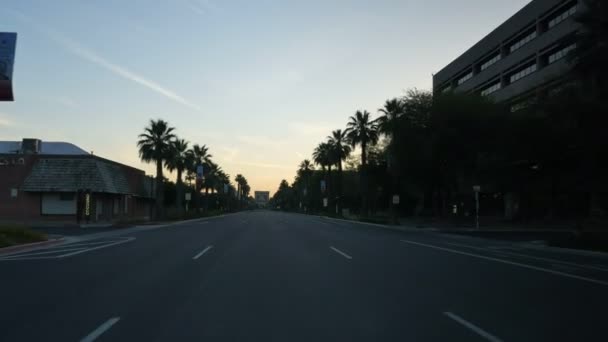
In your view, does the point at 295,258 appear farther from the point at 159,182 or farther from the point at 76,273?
the point at 159,182

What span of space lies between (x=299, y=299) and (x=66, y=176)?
4006cm

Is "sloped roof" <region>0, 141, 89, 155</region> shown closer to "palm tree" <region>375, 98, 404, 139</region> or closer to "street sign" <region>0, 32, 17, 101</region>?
"palm tree" <region>375, 98, 404, 139</region>

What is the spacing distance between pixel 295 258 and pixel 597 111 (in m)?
17.4

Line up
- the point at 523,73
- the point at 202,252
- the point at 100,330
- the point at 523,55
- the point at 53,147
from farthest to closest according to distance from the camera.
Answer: the point at 53,147
the point at 523,73
the point at 523,55
the point at 202,252
the point at 100,330

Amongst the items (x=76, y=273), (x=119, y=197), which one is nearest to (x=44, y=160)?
(x=119, y=197)

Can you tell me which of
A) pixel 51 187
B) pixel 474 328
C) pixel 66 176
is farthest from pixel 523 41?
pixel 474 328

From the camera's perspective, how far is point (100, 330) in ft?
21.6

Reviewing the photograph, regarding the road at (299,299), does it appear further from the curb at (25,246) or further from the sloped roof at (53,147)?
the sloped roof at (53,147)

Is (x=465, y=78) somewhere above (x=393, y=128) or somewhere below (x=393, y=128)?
above

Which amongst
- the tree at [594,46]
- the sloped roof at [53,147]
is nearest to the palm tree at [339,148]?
the sloped roof at [53,147]

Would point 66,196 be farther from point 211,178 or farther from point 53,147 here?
point 211,178

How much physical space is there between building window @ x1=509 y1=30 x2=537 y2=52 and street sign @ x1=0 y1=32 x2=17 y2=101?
47.5 m

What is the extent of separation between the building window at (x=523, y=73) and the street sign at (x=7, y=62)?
45.9 meters

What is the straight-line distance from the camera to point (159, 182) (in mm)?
49906
